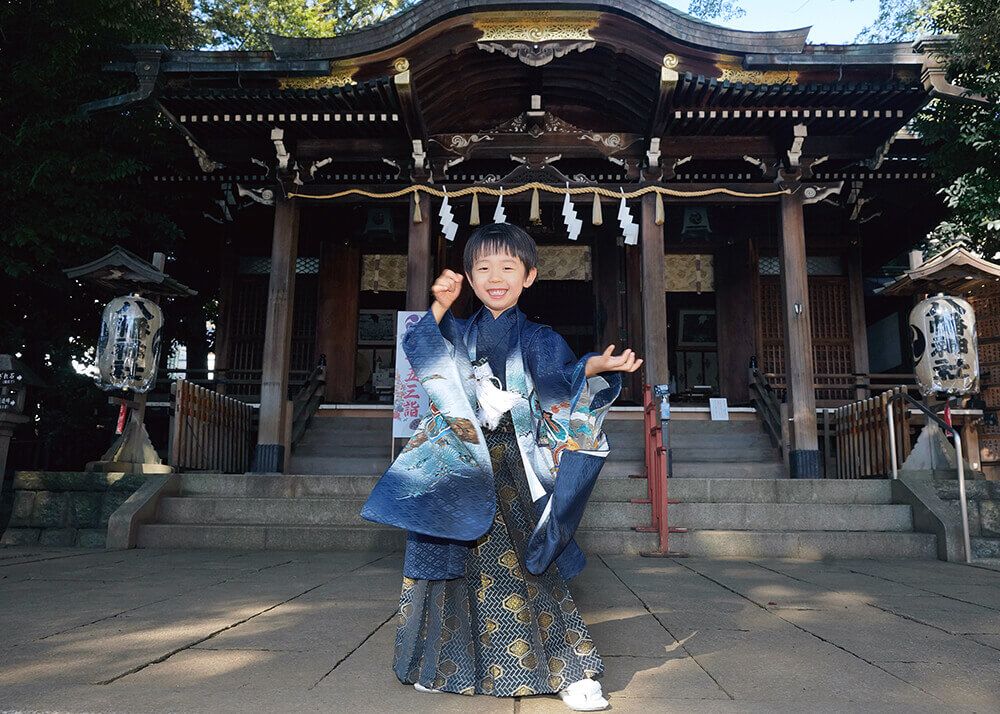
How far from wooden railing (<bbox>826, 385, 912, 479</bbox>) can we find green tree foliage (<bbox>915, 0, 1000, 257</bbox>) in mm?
2900

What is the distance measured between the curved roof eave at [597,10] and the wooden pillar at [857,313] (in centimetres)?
434

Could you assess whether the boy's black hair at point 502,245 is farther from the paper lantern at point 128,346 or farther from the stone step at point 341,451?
the stone step at point 341,451

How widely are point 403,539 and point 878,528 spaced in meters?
4.35

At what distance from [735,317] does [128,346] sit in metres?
8.86

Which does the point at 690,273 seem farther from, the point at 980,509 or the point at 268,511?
the point at 268,511

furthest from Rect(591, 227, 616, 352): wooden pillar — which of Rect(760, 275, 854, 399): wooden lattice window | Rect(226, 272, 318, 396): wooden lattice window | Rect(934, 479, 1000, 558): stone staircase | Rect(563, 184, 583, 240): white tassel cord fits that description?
Rect(934, 479, 1000, 558): stone staircase

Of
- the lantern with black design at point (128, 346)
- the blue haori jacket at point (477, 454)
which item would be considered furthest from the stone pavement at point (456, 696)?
the lantern with black design at point (128, 346)

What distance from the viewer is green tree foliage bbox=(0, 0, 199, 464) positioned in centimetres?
859

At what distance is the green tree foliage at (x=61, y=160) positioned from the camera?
8594mm

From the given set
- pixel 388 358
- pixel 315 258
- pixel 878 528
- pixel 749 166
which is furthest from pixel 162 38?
pixel 878 528

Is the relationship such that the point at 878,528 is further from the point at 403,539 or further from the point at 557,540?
the point at 557,540

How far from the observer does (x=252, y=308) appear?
1139 cm

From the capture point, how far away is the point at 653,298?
27.0 feet

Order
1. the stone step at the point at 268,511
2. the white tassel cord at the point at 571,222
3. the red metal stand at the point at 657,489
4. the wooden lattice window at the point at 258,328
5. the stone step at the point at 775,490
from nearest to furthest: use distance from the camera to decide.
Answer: the red metal stand at the point at 657,489 → the stone step at the point at 268,511 → the stone step at the point at 775,490 → the white tassel cord at the point at 571,222 → the wooden lattice window at the point at 258,328
